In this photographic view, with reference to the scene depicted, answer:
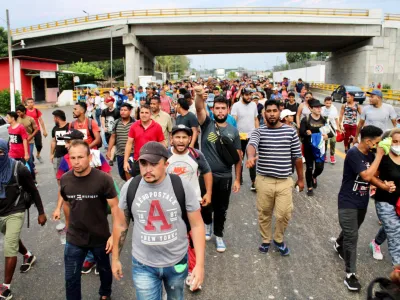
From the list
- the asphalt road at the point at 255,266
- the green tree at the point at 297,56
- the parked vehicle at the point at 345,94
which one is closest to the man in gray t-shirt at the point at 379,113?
the asphalt road at the point at 255,266

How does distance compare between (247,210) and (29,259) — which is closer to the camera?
(29,259)

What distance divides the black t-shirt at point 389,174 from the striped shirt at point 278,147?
90cm

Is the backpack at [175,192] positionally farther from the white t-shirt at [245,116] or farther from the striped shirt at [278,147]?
the white t-shirt at [245,116]

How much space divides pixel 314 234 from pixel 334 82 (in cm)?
4531

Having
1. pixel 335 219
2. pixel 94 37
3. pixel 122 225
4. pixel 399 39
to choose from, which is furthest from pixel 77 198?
pixel 399 39

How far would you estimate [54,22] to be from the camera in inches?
1603

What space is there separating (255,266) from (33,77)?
3443 cm

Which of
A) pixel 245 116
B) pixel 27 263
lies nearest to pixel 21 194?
pixel 27 263

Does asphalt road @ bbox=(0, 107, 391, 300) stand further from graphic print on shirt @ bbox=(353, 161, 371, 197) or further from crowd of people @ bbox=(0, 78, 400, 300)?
graphic print on shirt @ bbox=(353, 161, 371, 197)

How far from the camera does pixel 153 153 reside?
2.45m

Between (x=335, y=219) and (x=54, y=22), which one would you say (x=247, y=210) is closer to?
(x=335, y=219)

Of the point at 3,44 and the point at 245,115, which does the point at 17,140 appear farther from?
the point at 3,44

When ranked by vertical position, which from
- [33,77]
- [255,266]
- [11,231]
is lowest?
[255,266]

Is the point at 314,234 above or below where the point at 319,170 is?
below
